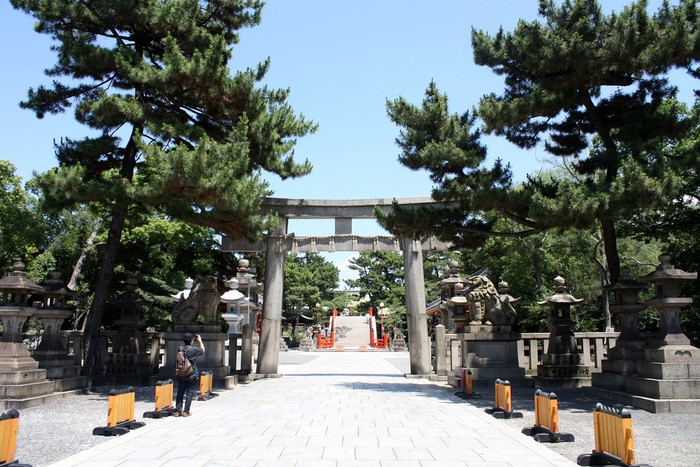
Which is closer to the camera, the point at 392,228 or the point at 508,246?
the point at 392,228

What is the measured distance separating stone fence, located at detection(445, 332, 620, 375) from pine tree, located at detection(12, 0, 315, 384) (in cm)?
778

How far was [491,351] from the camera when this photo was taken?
49.6 ft

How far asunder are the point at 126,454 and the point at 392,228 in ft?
27.5

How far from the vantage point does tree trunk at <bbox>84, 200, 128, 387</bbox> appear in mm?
14133

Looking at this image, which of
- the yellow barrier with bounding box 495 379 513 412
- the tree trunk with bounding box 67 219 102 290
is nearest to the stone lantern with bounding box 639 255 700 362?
the yellow barrier with bounding box 495 379 513 412

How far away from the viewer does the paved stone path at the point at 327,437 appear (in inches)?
258

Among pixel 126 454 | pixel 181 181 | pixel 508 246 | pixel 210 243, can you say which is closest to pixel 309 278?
pixel 210 243

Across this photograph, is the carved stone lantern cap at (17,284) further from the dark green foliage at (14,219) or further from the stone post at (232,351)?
the dark green foliage at (14,219)

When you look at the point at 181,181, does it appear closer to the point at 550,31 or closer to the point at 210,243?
the point at 550,31

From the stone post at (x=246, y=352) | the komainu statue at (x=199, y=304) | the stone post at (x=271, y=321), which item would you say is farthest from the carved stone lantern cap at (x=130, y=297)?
the stone post at (x=271, y=321)

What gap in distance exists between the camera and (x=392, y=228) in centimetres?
1370

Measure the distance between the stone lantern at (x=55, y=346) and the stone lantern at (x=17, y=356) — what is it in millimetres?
678

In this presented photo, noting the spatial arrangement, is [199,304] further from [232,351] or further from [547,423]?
[547,423]

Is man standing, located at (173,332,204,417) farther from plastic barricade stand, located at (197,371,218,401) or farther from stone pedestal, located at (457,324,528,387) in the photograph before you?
stone pedestal, located at (457,324,528,387)
